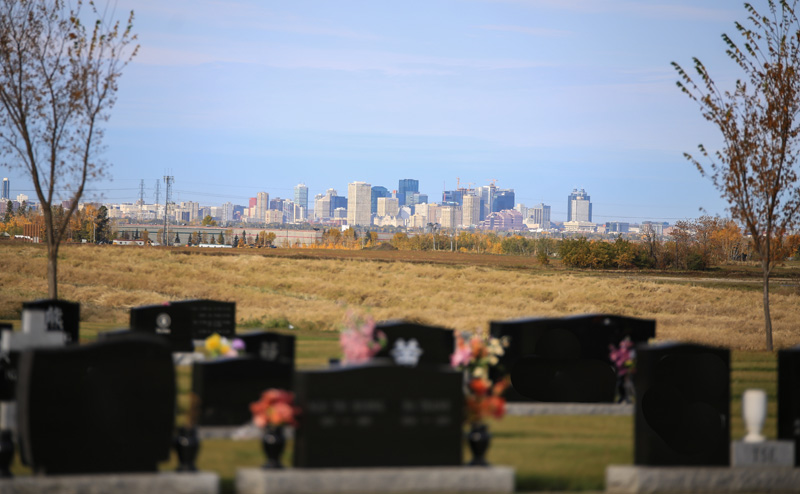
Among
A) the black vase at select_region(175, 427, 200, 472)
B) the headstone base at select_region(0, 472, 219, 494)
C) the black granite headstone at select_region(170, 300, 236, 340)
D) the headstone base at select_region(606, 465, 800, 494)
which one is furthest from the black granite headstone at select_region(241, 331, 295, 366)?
the headstone base at select_region(606, 465, 800, 494)

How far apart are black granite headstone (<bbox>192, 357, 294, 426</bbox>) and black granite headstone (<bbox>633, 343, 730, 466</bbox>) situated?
13.3 feet

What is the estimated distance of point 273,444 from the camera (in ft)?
28.6

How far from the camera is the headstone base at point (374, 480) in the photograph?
27.9 feet

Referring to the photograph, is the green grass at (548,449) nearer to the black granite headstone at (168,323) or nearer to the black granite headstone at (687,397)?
the black granite headstone at (687,397)

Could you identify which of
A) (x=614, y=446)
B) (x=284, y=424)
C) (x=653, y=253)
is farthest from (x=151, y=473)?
(x=653, y=253)

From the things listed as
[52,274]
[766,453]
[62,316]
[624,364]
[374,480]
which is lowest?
[374,480]

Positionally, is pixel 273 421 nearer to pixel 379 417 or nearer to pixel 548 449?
pixel 379 417

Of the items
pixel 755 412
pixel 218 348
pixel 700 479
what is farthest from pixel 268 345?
pixel 755 412

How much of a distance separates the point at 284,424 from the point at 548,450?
3804 millimetres

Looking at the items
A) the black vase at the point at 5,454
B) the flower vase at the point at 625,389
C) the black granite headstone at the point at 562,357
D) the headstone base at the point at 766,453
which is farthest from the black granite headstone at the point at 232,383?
the flower vase at the point at 625,389

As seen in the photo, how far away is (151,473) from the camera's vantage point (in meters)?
8.80

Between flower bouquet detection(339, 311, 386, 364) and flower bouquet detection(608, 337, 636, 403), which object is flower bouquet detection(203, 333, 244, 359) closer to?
flower bouquet detection(339, 311, 386, 364)

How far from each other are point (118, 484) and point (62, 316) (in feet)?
22.1

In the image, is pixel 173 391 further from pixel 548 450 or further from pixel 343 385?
pixel 548 450
